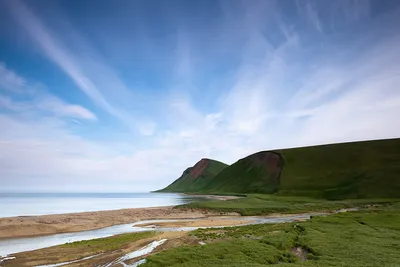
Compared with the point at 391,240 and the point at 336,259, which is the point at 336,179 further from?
the point at 336,259

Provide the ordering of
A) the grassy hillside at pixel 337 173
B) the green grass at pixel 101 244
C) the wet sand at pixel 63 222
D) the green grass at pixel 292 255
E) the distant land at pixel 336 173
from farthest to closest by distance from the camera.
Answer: the distant land at pixel 336 173, the grassy hillside at pixel 337 173, the wet sand at pixel 63 222, the green grass at pixel 101 244, the green grass at pixel 292 255

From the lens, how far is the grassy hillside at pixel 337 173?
129 meters

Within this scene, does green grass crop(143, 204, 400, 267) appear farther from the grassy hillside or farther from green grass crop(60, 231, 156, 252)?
the grassy hillside

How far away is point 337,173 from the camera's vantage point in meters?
159

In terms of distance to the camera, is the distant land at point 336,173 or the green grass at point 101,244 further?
the distant land at point 336,173

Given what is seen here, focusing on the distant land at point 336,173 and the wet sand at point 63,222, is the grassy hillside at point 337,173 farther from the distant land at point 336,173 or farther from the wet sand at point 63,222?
the wet sand at point 63,222

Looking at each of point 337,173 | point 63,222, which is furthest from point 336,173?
point 63,222

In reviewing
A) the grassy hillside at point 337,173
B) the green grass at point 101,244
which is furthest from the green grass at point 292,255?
the grassy hillside at point 337,173

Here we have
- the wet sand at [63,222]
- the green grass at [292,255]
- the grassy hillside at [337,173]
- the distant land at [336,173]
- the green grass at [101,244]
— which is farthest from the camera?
the distant land at [336,173]

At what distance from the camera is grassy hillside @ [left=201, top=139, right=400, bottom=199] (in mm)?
128513

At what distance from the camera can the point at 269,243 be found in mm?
29781

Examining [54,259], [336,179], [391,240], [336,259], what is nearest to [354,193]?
[336,179]

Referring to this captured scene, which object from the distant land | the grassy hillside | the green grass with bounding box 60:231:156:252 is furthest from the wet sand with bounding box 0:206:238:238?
the grassy hillside

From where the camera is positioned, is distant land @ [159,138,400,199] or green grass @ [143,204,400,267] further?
distant land @ [159,138,400,199]
